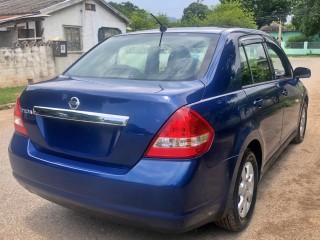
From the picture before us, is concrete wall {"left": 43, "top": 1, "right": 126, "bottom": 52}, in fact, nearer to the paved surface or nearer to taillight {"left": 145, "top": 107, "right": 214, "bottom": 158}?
the paved surface

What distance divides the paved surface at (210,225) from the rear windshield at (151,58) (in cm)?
125

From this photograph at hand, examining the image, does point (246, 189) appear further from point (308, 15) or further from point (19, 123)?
point (308, 15)

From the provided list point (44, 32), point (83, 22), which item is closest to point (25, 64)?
point (44, 32)

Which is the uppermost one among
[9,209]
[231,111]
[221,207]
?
[231,111]

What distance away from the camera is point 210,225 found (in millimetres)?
3223

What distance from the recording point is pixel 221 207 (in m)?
2.72

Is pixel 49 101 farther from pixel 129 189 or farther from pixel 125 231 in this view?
pixel 125 231

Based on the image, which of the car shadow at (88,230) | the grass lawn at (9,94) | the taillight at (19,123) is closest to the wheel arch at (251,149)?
the car shadow at (88,230)

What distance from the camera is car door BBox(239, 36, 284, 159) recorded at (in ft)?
10.8

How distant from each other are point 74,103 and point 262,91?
68.5 inches

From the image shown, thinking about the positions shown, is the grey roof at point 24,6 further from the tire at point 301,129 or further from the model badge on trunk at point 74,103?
the model badge on trunk at point 74,103

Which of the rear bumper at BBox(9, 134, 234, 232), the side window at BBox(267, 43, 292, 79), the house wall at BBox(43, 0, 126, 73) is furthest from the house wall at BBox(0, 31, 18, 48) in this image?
the rear bumper at BBox(9, 134, 234, 232)

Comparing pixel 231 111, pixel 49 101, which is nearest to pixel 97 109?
pixel 49 101

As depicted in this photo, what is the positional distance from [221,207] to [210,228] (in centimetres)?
54
